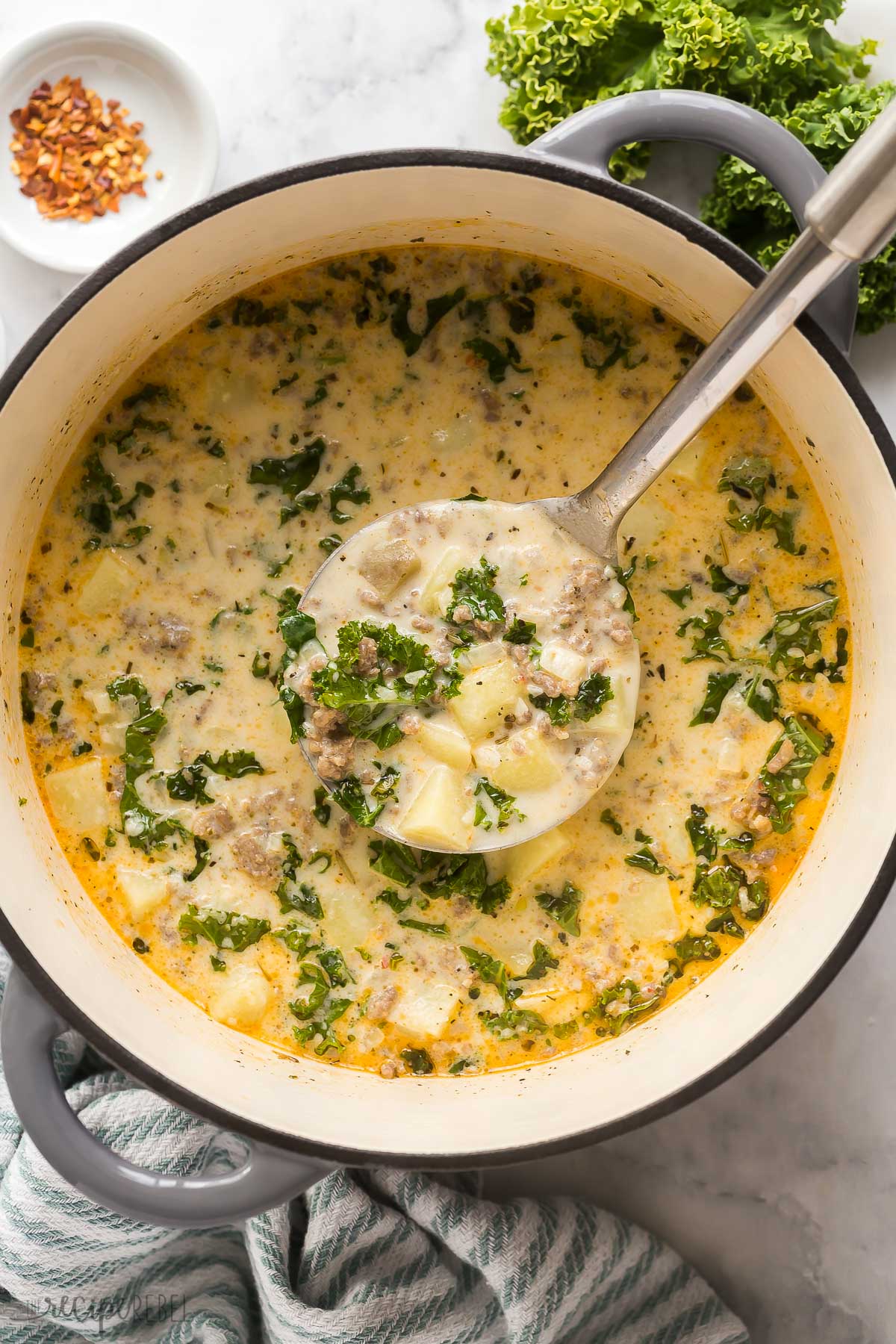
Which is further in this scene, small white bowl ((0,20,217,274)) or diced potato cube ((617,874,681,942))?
small white bowl ((0,20,217,274))

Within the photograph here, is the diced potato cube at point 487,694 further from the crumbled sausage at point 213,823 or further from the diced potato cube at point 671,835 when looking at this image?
the crumbled sausage at point 213,823

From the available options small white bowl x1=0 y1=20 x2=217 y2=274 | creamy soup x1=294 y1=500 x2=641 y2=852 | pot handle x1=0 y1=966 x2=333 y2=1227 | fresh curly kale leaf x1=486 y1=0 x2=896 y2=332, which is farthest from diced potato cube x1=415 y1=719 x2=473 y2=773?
small white bowl x1=0 y1=20 x2=217 y2=274

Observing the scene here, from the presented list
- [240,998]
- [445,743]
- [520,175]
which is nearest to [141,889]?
[240,998]

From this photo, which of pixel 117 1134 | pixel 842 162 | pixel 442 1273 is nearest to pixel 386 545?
pixel 842 162

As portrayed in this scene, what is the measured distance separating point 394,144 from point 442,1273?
8.62ft

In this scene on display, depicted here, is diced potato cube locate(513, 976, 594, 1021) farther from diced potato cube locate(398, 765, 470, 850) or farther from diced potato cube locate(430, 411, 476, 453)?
diced potato cube locate(430, 411, 476, 453)

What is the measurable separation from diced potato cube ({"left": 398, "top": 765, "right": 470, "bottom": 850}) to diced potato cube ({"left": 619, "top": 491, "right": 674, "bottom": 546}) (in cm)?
64

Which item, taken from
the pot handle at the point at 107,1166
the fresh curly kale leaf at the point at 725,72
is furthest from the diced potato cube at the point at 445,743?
the fresh curly kale leaf at the point at 725,72

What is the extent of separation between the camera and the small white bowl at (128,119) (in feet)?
8.98

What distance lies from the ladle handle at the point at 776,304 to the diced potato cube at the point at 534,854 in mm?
695

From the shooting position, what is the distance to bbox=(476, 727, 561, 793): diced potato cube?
7.65 ft

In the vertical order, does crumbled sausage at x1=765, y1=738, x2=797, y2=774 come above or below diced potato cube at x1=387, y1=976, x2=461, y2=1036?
above

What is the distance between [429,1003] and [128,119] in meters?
2.24

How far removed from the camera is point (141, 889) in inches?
102
